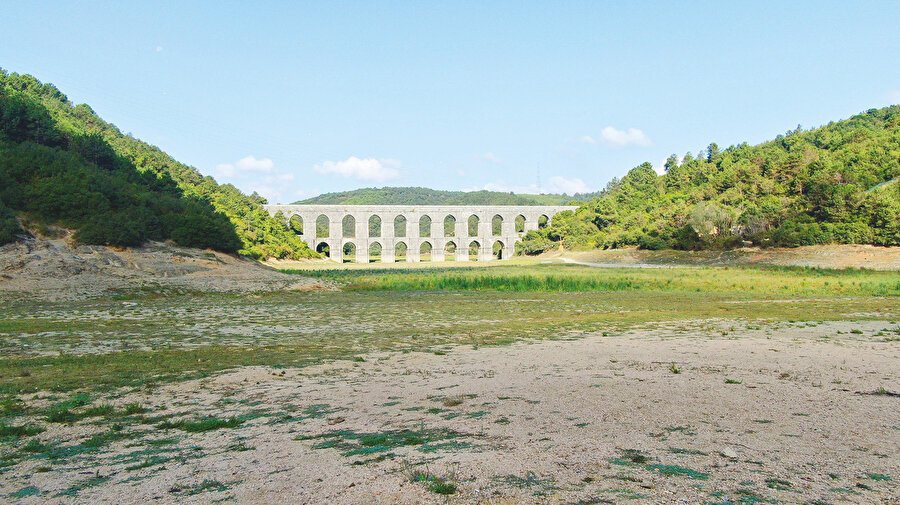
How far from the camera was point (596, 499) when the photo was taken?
138 inches

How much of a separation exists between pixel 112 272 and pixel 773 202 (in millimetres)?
46083

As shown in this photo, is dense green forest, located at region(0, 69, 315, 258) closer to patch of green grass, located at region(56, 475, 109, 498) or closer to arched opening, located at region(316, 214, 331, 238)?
patch of green grass, located at region(56, 475, 109, 498)

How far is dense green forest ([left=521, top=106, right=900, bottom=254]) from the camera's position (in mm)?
37781

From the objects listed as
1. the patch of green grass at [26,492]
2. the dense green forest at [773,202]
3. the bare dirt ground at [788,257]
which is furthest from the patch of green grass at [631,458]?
the dense green forest at [773,202]

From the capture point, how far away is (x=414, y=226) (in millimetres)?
97750

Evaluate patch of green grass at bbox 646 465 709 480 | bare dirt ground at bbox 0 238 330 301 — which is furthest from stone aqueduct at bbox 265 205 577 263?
patch of green grass at bbox 646 465 709 480

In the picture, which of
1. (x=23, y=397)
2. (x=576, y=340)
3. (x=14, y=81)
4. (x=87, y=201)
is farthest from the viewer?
(x=14, y=81)

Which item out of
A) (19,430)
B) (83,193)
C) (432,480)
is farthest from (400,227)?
(432,480)

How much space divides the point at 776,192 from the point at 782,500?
56.9 m

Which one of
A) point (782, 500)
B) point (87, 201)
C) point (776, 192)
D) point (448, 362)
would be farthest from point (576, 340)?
point (776, 192)

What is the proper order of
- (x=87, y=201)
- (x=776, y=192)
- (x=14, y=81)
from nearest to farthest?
(x=87, y=201)
(x=776, y=192)
(x=14, y=81)

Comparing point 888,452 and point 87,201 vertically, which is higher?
point 87,201

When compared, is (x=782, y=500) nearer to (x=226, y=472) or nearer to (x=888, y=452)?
(x=888, y=452)

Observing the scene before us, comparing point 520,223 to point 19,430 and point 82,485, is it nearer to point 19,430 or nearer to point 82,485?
point 19,430
